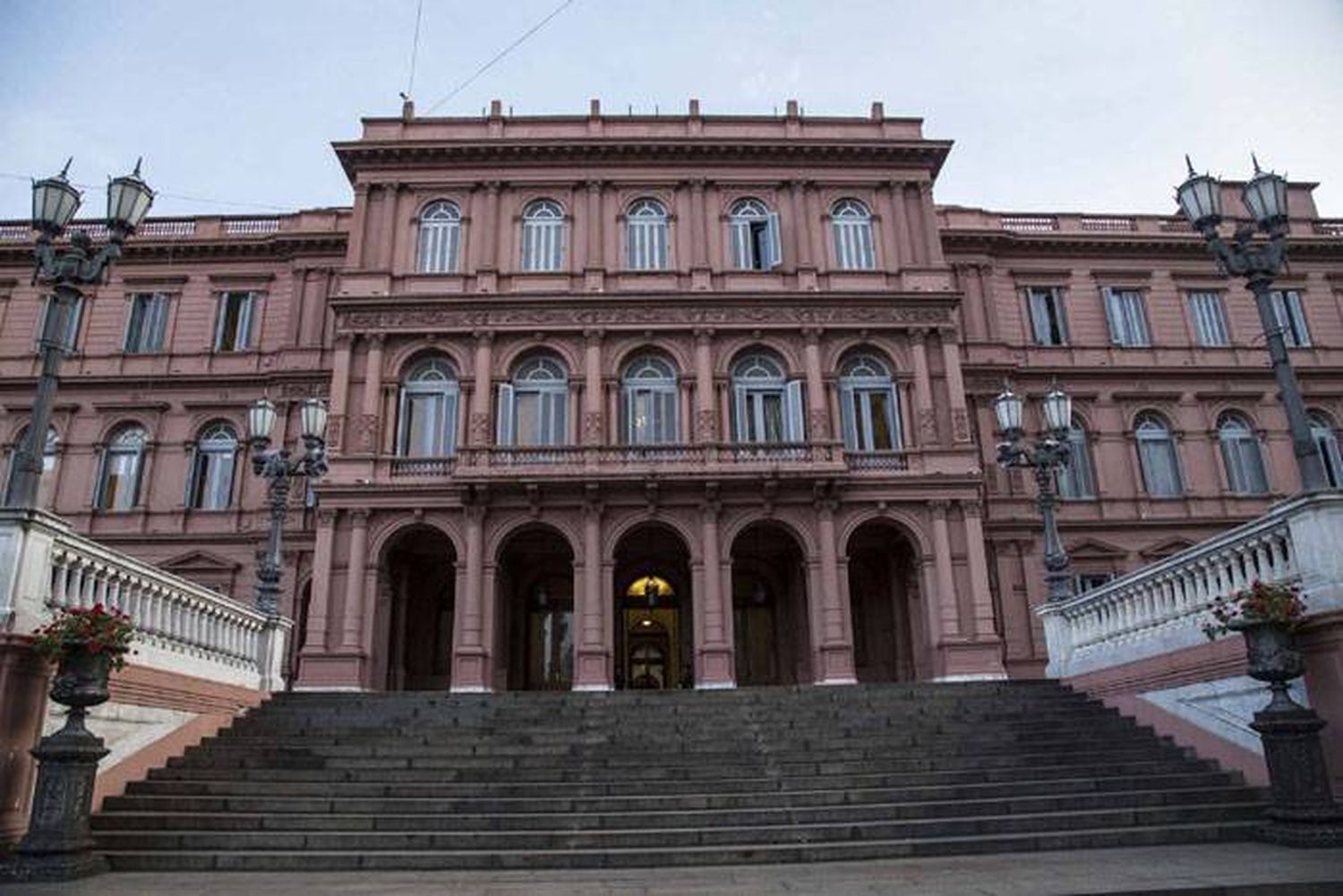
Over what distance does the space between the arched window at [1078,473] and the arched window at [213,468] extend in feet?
81.4

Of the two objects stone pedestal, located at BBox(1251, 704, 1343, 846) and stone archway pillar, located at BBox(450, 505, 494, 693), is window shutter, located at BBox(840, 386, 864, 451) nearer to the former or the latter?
stone archway pillar, located at BBox(450, 505, 494, 693)

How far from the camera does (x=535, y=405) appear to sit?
77.7 ft

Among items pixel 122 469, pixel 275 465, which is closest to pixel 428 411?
pixel 275 465

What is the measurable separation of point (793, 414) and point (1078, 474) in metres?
10.0

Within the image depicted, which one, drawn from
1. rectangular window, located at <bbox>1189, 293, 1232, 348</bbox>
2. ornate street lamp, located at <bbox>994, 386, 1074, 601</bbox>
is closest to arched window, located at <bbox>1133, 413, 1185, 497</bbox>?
rectangular window, located at <bbox>1189, 293, 1232, 348</bbox>

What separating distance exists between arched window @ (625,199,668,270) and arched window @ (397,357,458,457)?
5.99m

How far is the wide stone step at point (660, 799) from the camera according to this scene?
10.4 metres

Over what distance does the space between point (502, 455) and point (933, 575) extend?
436 inches

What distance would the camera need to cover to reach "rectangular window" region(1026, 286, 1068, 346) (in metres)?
28.9

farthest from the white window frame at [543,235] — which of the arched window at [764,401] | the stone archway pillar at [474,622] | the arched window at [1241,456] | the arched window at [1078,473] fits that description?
the arched window at [1241,456]

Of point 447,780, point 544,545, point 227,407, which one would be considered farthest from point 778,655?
point 227,407

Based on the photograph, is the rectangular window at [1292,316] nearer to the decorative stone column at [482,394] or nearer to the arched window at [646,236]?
the arched window at [646,236]

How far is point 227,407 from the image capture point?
2708cm

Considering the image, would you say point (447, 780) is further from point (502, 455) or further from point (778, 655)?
point (778, 655)
